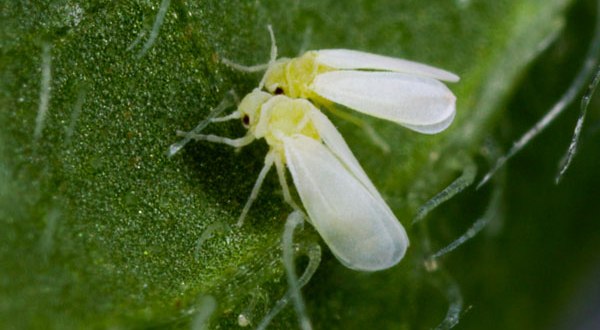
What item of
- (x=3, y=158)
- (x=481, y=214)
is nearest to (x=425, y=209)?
(x=481, y=214)

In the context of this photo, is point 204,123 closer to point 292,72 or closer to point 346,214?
point 292,72

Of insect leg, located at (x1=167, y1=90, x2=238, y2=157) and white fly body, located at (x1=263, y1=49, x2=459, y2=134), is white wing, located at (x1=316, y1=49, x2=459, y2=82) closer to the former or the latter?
white fly body, located at (x1=263, y1=49, x2=459, y2=134)

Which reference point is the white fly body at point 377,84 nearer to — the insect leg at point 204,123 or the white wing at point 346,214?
the insect leg at point 204,123

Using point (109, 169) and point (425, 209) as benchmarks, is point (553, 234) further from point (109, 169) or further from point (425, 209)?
point (109, 169)

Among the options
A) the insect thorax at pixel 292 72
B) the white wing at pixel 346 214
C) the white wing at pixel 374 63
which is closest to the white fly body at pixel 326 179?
the white wing at pixel 346 214

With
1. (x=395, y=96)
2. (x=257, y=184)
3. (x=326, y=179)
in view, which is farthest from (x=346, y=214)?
(x=395, y=96)

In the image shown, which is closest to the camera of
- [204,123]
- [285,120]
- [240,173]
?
[204,123]

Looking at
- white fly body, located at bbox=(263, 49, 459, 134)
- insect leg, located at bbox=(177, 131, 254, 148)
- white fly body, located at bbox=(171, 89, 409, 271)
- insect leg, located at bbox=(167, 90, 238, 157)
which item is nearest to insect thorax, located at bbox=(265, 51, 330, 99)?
white fly body, located at bbox=(263, 49, 459, 134)

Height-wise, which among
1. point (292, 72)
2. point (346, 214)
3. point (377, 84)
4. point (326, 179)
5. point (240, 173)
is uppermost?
point (292, 72)
